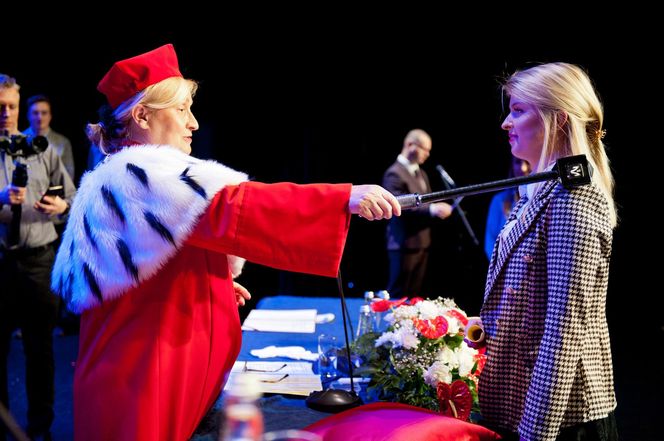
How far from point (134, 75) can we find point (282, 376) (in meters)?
1.11

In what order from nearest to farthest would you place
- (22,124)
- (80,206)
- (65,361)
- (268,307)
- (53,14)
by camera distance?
(80,206) < (268,307) < (65,361) < (53,14) < (22,124)

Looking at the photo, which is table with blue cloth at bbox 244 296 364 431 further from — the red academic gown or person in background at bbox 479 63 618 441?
person in background at bbox 479 63 618 441

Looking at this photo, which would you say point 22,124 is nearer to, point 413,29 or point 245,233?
point 413,29

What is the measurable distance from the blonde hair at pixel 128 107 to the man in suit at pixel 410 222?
3.65m

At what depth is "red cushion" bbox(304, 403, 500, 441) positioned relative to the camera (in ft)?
4.25

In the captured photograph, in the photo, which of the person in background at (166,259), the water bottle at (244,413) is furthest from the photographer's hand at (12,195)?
the water bottle at (244,413)

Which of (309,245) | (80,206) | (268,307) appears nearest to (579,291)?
(309,245)

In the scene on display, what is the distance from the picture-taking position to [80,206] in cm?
145

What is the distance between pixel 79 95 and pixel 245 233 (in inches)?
194

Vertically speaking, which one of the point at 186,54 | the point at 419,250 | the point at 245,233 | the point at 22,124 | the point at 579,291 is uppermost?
the point at 186,54

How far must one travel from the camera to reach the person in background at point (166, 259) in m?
1.32

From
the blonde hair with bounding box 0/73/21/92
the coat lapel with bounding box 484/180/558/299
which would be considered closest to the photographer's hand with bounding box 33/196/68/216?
the blonde hair with bounding box 0/73/21/92

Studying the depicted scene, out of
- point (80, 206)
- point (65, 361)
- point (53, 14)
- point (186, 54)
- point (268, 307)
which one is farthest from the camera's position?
point (186, 54)

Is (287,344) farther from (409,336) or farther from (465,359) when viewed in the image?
(465,359)
